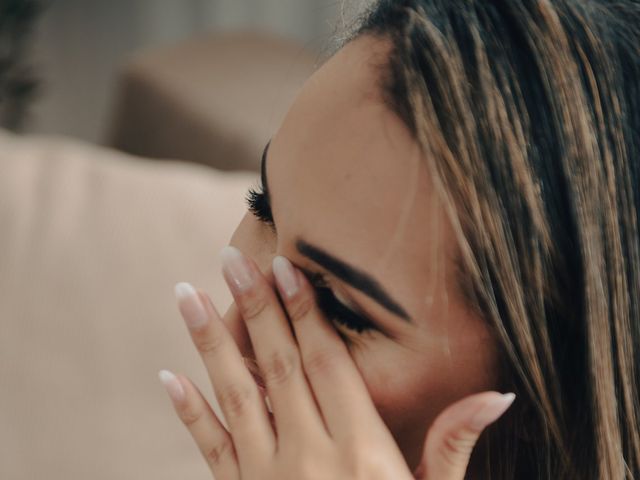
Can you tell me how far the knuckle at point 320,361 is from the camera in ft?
2.21

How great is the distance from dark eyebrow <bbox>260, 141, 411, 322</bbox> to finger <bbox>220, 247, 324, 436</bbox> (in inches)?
2.4

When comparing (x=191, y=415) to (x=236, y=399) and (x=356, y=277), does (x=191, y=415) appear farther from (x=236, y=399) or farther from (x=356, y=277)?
(x=356, y=277)

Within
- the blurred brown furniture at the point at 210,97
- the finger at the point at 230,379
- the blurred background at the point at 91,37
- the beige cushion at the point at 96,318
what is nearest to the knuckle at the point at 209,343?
the finger at the point at 230,379

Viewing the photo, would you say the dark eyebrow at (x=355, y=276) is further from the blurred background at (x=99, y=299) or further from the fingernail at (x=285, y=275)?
the blurred background at (x=99, y=299)

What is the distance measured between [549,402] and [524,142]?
0.18 m

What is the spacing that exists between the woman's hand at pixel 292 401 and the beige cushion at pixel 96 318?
0.38m

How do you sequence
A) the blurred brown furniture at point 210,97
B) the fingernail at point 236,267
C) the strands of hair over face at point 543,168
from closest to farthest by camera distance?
1. the strands of hair over face at point 543,168
2. the fingernail at point 236,267
3. the blurred brown furniture at point 210,97

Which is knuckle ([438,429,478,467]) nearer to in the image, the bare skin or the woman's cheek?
the bare skin

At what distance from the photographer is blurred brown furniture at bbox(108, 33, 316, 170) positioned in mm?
Result: 1763

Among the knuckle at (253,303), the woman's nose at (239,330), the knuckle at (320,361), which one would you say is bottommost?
the woman's nose at (239,330)

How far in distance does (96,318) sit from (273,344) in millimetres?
454

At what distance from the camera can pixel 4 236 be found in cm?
111

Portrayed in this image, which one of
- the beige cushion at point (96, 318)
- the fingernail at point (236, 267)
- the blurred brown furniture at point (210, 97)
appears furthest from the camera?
the blurred brown furniture at point (210, 97)

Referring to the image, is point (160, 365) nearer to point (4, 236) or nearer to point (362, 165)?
point (4, 236)
